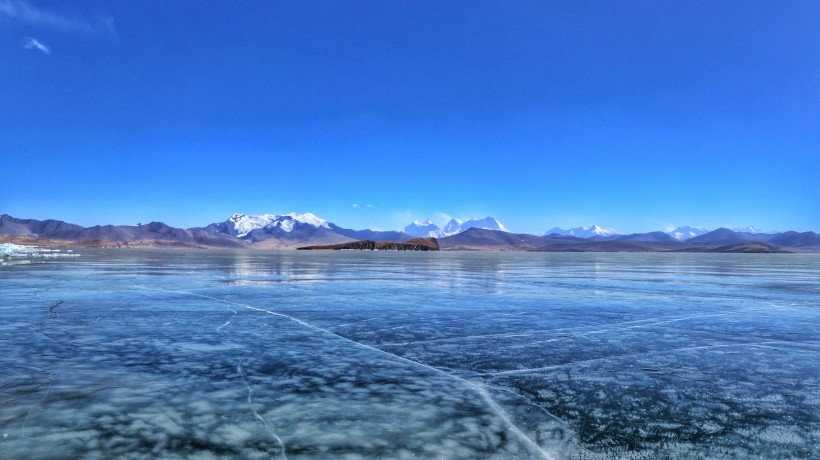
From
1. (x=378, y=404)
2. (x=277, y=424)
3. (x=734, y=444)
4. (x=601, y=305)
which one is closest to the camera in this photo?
(x=734, y=444)

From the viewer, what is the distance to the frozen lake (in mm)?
4930

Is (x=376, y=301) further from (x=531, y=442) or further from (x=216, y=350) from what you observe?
(x=531, y=442)

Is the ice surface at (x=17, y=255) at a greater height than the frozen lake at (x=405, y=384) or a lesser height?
greater

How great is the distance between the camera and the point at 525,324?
12539mm

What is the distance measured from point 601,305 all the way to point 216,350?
12196mm

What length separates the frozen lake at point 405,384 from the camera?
4.93 meters

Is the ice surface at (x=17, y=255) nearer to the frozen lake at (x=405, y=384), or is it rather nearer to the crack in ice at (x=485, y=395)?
the frozen lake at (x=405, y=384)

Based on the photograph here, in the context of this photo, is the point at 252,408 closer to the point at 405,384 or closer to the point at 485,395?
the point at 405,384

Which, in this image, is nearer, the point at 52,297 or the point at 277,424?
the point at 277,424

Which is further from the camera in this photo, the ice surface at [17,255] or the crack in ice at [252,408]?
the ice surface at [17,255]

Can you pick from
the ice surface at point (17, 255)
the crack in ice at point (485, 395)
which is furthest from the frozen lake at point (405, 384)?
the ice surface at point (17, 255)

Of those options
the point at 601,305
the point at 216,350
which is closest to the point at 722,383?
the point at 216,350

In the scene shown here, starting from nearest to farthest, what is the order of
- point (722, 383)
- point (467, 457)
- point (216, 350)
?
point (467, 457) < point (722, 383) < point (216, 350)

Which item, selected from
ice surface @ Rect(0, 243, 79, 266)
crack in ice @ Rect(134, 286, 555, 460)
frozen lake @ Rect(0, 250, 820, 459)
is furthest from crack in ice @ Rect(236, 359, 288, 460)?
ice surface @ Rect(0, 243, 79, 266)
